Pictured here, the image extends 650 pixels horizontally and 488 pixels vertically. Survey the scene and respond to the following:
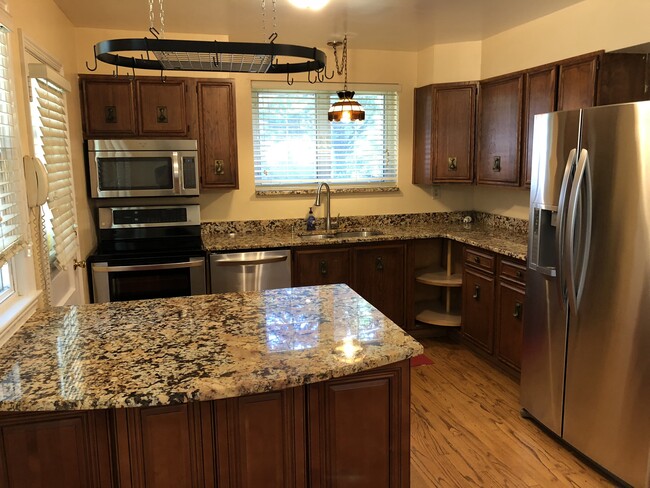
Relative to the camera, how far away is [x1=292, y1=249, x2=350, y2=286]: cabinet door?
3893mm

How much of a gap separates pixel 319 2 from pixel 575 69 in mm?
1742

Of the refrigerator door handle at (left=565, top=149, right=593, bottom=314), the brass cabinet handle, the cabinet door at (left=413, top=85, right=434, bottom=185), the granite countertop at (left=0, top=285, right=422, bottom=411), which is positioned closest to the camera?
the granite countertop at (left=0, top=285, right=422, bottom=411)

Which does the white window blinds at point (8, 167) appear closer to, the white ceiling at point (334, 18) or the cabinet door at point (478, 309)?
the white ceiling at point (334, 18)

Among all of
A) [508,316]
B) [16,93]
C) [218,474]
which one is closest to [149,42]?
Result: [16,93]

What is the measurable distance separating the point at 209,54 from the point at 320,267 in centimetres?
246

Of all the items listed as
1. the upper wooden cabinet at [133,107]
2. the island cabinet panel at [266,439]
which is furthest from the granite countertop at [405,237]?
the island cabinet panel at [266,439]

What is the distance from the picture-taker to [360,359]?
1562mm

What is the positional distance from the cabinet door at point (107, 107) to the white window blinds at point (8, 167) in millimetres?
1593

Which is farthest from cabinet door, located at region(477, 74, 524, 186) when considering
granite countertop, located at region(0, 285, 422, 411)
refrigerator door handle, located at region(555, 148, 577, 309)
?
granite countertop, located at region(0, 285, 422, 411)

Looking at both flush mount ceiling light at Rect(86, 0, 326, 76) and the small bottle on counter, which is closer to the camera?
flush mount ceiling light at Rect(86, 0, 326, 76)

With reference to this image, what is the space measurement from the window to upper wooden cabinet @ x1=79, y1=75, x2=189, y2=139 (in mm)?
775

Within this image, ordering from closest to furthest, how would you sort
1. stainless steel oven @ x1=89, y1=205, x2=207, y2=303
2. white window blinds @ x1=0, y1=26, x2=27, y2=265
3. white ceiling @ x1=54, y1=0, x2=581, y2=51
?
white window blinds @ x1=0, y1=26, x2=27, y2=265
white ceiling @ x1=54, y1=0, x2=581, y2=51
stainless steel oven @ x1=89, y1=205, x2=207, y2=303

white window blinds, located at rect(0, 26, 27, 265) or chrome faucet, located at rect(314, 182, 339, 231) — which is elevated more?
white window blinds, located at rect(0, 26, 27, 265)

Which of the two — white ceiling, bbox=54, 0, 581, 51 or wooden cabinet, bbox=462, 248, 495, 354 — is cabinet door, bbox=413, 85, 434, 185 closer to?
white ceiling, bbox=54, 0, 581, 51
